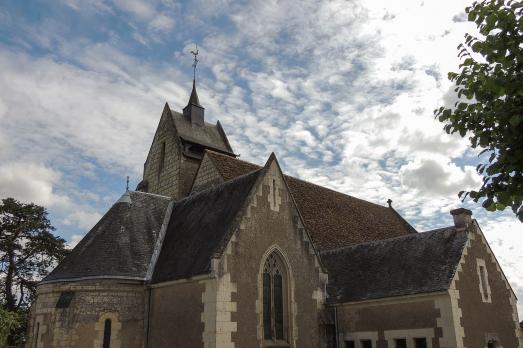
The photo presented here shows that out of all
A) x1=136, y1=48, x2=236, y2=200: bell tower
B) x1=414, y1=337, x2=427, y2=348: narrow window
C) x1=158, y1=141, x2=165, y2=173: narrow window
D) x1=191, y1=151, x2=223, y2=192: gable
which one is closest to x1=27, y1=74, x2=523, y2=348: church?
x1=414, y1=337, x2=427, y2=348: narrow window

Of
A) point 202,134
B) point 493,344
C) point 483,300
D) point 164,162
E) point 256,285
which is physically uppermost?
point 202,134

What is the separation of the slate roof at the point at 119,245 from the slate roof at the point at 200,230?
2.14 ft

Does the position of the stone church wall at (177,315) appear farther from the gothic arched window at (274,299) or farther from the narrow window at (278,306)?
the narrow window at (278,306)

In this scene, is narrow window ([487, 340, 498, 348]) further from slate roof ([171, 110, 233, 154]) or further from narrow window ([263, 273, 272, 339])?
slate roof ([171, 110, 233, 154])

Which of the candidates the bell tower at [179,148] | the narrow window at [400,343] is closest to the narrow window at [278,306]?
the narrow window at [400,343]

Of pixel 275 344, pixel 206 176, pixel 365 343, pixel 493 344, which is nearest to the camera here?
pixel 275 344

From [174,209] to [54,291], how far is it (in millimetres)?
6170

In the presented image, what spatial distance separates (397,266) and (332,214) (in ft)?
26.4

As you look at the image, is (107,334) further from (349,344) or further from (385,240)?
(385,240)

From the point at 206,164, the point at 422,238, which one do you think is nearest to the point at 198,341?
the point at 422,238

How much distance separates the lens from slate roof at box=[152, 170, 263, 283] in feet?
51.3

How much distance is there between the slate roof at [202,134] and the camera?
1181 inches

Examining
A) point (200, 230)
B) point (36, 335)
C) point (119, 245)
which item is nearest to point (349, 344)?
point (200, 230)

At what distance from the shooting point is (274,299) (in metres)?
16.4
